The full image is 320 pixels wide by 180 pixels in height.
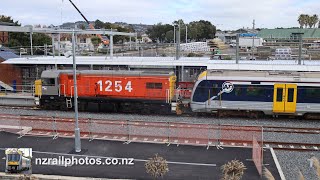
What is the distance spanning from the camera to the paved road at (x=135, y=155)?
41.6 feet

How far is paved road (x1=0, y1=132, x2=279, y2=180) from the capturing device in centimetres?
1268

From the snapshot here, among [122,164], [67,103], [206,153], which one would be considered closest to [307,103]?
[206,153]

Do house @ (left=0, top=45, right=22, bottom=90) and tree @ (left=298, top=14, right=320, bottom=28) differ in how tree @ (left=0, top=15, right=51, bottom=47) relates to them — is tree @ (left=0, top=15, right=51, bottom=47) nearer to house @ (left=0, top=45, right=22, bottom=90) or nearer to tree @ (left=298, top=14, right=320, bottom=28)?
house @ (left=0, top=45, right=22, bottom=90)

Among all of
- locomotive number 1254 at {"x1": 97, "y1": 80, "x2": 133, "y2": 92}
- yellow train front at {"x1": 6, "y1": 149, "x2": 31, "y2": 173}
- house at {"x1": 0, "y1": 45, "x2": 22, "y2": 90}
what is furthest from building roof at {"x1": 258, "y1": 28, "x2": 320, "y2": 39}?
yellow train front at {"x1": 6, "y1": 149, "x2": 31, "y2": 173}

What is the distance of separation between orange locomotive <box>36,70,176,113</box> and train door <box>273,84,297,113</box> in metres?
6.84

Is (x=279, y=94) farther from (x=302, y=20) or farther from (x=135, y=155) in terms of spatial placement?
(x=302, y=20)

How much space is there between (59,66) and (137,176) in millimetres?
19618

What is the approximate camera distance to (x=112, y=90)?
962 inches

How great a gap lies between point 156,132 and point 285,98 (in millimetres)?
8751

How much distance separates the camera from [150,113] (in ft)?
79.7

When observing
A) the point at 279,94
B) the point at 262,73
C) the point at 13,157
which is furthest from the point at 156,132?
the point at 279,94

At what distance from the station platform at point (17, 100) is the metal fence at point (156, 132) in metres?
8.25

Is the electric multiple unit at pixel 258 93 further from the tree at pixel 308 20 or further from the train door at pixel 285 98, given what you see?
the tree at pixel 308 20

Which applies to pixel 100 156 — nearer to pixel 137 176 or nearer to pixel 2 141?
pixel 137 176
